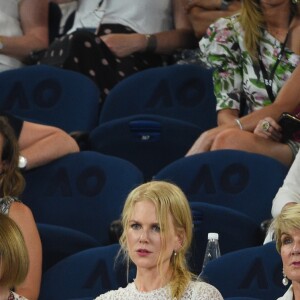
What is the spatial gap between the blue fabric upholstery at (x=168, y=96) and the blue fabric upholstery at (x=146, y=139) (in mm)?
280

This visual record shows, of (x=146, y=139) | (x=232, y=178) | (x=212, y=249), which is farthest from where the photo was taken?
(x=146, y=139)

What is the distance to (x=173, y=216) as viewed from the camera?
312 centimetres

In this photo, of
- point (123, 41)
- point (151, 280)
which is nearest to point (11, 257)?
point (151, 280)

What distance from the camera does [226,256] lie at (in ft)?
11.1

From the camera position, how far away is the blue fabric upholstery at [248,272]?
3.38m

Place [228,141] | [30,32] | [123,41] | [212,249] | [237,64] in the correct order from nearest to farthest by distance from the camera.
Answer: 1. [212,249]
2. [228,141]
3. [237,64]
4. [123,41]
5. [30,32]

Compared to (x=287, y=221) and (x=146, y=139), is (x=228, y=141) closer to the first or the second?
(x=146, y=139)

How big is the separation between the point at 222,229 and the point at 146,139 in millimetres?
790

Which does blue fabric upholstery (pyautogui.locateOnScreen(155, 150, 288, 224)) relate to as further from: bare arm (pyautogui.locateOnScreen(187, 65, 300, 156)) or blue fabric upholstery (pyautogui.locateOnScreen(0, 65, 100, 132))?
blue fabric upholstery (pyautogui.locateOnScreen(0, 65, 100, 132))

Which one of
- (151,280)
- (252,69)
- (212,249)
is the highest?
(151,280)

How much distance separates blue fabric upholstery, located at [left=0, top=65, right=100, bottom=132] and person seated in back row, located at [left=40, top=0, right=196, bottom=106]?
18cm

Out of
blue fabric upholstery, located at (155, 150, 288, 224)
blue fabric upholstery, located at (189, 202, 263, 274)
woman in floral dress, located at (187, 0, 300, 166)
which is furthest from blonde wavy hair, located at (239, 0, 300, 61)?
blue fabric upholstery, located at (189, 202, 263, 274)

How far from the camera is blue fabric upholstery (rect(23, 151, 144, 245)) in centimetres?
409

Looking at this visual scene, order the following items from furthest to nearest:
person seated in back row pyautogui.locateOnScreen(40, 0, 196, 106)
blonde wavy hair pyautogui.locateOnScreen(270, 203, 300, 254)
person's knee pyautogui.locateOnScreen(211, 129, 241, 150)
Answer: person seated in back row pyautogui.locateOnScreen(40, 0, 196, 106)
person's knee pyautogui.locateOnScreen(211, 129, 241, 150)
blonde wavy hair pyautogui.locateOnScreen(270, 203, 300, 254)
